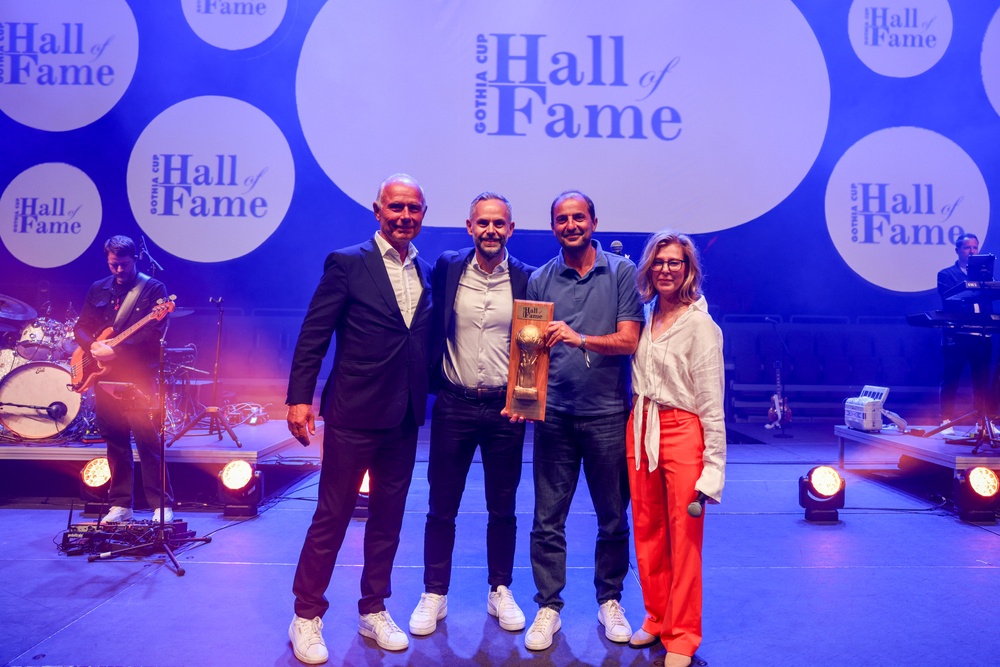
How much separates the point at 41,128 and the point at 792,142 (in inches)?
296

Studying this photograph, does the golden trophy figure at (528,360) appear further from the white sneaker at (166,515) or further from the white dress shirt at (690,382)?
the white sneaker at (166,515)

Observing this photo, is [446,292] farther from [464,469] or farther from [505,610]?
[505,610]

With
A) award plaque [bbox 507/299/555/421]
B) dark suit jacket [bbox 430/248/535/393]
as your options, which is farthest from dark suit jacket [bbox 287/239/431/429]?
award plaque [bbox 507/299/555/421]

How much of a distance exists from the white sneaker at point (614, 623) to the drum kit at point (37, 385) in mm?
4005

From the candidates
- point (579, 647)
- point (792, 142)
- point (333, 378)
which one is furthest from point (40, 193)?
point (792, 142)

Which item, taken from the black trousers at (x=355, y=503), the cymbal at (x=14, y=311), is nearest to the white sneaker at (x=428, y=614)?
the black trousers at (x=355, y=503)

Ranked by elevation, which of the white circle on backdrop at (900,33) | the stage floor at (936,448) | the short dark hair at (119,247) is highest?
the white circle on backdrop at (900,33)

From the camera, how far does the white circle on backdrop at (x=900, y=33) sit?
6.59m

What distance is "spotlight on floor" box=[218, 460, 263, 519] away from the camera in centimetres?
437

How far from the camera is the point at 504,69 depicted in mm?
6305

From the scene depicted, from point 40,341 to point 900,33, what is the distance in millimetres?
8479

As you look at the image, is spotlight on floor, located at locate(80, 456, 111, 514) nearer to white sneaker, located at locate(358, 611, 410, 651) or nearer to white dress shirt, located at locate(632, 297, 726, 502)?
white sneaker, located at locate(358, 611, 410, 651)

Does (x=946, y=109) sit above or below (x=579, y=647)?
above

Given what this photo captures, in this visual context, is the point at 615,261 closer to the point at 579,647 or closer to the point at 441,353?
the point at 441,353
